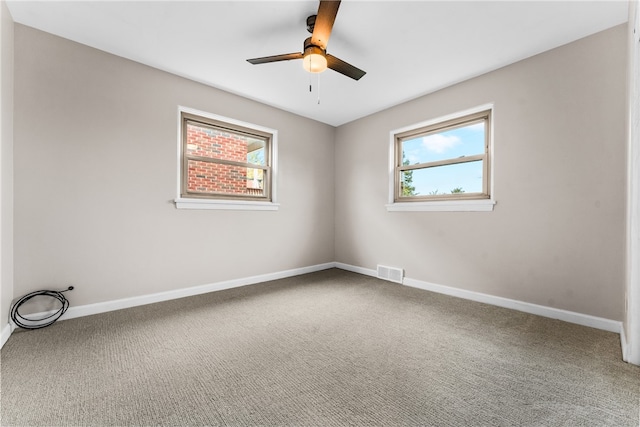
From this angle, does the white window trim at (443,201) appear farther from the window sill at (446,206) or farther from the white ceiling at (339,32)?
the white ceiling at (339,32)

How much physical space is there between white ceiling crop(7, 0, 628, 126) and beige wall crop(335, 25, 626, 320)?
28 centimetres

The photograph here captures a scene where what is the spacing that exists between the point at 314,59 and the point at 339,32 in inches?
16.2

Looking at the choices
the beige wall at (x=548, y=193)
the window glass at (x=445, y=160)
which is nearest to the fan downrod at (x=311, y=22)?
the beige wall at (x=548, y=193)

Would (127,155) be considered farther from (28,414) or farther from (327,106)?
(327,106)

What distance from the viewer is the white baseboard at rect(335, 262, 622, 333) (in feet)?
7.72

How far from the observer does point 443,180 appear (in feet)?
11.9

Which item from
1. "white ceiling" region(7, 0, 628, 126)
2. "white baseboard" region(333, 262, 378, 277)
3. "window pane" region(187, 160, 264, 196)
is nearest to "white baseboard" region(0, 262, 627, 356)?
"white baseboard" region(333, 262, 378, 277)

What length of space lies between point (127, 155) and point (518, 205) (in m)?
4.33

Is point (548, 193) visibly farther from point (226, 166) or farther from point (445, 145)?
point (226, 166)

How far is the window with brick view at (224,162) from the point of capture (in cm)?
348

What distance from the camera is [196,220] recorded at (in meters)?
3.38

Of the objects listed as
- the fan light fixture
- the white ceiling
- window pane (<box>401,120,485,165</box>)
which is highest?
the white ceiling

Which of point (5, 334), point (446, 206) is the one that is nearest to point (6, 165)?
point (5, 334)

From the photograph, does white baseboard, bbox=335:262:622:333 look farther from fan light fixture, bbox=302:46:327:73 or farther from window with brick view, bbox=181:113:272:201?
fan light fixture, bbox=302:46:327:73
